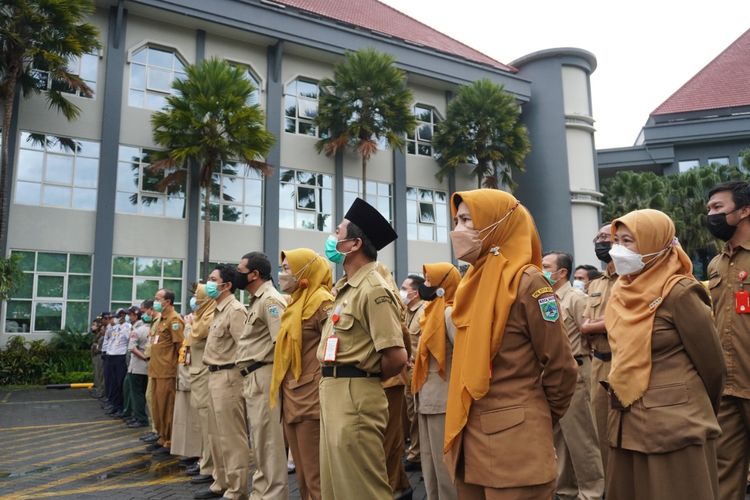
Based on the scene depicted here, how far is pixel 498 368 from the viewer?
2.59m

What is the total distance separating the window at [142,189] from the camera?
59.9 ft

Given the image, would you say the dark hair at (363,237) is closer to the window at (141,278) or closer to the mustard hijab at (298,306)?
the mustard hijab at (298,306)

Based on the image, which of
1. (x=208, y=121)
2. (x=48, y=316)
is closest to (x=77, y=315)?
(x=48, y=316)

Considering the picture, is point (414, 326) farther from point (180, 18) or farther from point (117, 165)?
point (180, 18)

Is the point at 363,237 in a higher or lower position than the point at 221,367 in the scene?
higher

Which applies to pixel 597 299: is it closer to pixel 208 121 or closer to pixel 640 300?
pixel 640 300

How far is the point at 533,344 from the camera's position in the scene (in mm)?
2588

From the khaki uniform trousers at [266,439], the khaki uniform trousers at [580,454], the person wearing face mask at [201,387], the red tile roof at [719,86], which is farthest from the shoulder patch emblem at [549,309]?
the red tile roof at [719,86]

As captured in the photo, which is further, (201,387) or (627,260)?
(201,387)

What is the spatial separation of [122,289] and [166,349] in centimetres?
1156

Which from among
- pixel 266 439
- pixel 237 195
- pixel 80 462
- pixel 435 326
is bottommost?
pixel 80 462

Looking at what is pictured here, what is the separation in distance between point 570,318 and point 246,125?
14.3 meters

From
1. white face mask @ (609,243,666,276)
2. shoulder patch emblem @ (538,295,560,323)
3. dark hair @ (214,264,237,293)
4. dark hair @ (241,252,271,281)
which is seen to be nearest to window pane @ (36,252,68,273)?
dark hair @ (214,264,237,293)

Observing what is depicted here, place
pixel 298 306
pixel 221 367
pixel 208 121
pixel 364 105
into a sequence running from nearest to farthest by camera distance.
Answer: pixel 298 306 < pixel 221 367 < pixel 208 121 < pixel 364 105
